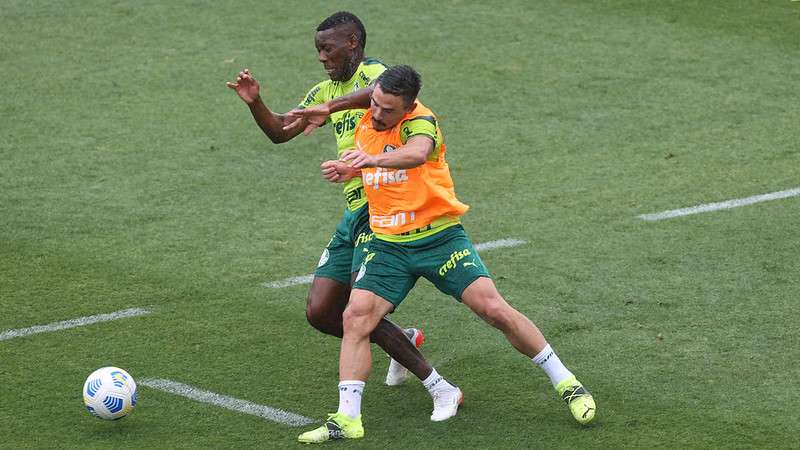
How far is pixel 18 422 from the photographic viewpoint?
8406mm

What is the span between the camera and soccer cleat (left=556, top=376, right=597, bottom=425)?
817 centimetres

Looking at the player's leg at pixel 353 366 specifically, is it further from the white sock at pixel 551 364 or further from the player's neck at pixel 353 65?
the player's neck at pixel 353 65

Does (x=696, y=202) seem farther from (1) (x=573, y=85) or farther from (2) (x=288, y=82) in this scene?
(2) (x=288, y=82)

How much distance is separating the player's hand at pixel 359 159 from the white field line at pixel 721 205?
5.36 meters

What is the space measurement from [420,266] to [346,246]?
0.83m

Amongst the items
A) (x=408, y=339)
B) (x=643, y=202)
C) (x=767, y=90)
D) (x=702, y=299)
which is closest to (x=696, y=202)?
(x=643, y=202)

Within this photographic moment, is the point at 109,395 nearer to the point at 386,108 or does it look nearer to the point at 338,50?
the point at 386,108

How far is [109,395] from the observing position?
26.8 ft

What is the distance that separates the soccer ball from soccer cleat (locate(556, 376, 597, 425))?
8.64 feet

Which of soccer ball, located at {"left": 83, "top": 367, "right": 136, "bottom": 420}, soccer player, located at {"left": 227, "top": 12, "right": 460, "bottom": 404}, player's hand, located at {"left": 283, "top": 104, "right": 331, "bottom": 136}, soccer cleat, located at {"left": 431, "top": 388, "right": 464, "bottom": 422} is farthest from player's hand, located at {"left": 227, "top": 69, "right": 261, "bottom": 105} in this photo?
soccer cleat, located at {"left": 431, "top": 388, "right": 464, "bottom": 422}

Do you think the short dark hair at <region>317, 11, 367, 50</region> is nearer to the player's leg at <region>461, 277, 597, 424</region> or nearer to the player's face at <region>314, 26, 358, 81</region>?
the player's face at <region>314, 26, 358, 81</region>

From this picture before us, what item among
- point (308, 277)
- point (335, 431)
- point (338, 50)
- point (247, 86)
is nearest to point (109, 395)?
point (335, 431)

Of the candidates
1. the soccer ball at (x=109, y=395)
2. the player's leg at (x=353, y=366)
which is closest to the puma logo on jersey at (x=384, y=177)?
the player's leg at (x=353, y=366)

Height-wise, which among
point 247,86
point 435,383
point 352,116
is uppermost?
point 247,86
